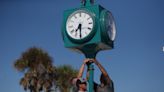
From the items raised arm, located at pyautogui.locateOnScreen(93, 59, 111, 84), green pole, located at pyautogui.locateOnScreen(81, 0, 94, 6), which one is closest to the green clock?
green pole, located at pyautogui.locateOnScreen(81, 0, 94, 6)

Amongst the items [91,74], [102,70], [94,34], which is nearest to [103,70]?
[102,70]

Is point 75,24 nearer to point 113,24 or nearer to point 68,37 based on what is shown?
point 68,37

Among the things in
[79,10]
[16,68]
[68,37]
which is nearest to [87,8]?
[79,10]

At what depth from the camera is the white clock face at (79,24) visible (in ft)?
23.4

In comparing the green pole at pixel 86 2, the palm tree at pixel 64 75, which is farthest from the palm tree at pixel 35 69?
the green pole at pixel 86 2

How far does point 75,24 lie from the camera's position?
725 cm

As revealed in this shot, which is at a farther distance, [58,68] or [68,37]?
[58,68]

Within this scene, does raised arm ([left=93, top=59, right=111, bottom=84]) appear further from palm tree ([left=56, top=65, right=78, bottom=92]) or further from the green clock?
palm tree ([left=56, top=65, right=78, bottom=92])

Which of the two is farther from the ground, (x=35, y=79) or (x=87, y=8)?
(x=87, y=8)

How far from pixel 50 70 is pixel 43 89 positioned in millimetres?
1314

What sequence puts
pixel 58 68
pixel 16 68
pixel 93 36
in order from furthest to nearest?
1. pixel 58 68
2. pixel 16 68
3. pixel 93 36

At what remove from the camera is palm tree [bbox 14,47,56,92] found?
24203 mm

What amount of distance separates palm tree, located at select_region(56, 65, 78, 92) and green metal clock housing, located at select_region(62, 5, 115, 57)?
1790cm

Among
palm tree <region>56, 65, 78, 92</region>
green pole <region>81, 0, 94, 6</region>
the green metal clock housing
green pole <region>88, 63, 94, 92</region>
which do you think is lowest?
palm tree <region>56, 65, 78, 92</region>
